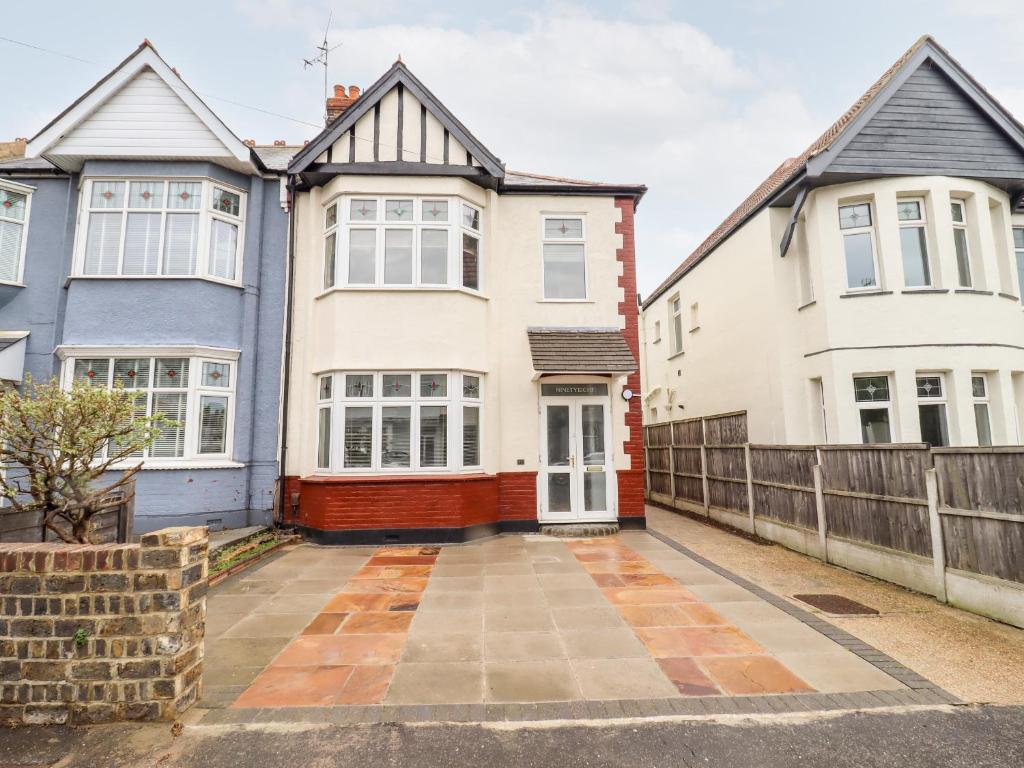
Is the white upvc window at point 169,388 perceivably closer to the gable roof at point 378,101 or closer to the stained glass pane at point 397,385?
the stained glass pane at point 397,385

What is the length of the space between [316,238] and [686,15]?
36.9 feet

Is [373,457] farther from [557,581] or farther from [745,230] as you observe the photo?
[745,230]

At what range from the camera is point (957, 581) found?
535 cm

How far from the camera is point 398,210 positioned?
9383 millimetres

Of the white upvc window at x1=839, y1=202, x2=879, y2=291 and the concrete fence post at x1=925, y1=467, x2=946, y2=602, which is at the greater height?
the white upvc window at x1=839, y1=202, x2=879, y2=291

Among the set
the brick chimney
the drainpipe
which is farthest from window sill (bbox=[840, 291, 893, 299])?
the brick chimney

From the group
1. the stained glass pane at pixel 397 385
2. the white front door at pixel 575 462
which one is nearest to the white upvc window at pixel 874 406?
the white front door at pixel 575 462

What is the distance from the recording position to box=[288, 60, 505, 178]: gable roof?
30.9ft

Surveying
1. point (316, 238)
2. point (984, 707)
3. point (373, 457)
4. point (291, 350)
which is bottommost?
point (984, 707)

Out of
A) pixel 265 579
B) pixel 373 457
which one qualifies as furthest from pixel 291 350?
pixel 265 579

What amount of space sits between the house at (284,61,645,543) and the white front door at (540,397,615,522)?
0.03 metres

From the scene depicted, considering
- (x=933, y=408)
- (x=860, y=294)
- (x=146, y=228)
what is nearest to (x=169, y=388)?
(x=146, y=228)

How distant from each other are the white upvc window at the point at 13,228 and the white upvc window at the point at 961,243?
17.8 meters

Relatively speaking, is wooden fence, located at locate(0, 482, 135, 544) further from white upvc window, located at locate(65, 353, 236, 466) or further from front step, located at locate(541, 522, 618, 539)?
front step, located at locate(541, 522, 618, 539)
